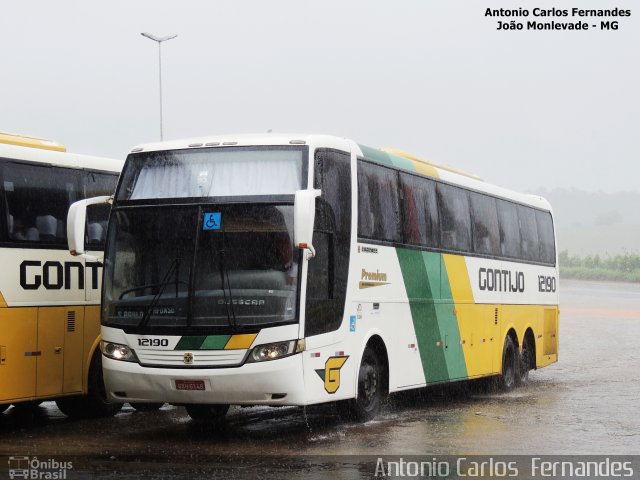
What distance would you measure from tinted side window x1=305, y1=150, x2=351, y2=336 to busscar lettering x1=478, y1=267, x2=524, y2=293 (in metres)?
5.76

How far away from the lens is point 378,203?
15.3 metres

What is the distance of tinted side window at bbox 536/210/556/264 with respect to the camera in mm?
23672

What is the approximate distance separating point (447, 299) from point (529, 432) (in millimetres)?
4193

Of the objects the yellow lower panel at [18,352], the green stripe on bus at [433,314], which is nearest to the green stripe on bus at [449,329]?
the green stripe on bus at [433,314]

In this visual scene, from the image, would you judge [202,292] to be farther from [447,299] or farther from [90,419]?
[447,299]

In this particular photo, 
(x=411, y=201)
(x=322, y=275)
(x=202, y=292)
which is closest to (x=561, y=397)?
(x=411, y=201)

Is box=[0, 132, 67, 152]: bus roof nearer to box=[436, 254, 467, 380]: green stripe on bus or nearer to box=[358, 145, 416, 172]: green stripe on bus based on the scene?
box=[358, 145, 416, 172]: green stripe on bus

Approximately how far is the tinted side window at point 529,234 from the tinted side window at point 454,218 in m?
3.42

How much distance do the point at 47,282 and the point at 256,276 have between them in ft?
9.51

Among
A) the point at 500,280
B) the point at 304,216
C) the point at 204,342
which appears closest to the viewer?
the point at 304,216

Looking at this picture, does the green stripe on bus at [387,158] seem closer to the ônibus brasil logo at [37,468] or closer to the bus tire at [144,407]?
the bus tire at [144,407]

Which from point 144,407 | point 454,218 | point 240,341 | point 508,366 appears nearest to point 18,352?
point 240,341

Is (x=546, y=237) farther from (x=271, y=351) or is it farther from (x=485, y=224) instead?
(x=271, y=351)

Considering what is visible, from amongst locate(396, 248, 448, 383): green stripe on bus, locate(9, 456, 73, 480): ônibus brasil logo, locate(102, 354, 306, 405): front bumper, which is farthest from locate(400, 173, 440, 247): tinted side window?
locate(9, 456, 73, 480): ônibus brasil logo
